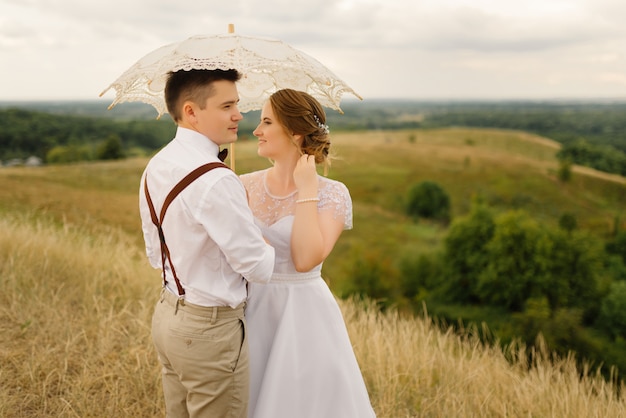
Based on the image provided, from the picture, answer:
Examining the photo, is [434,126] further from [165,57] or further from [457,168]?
[165,57]

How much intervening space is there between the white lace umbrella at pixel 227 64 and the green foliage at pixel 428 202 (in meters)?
81.3

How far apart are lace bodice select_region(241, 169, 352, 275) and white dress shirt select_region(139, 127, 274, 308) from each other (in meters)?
0.51

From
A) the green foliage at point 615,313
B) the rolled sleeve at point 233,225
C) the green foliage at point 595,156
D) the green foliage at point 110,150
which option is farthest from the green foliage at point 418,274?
the green foliage at point 595,156

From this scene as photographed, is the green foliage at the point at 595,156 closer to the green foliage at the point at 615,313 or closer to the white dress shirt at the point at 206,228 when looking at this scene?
the green foliage at the point at 615,313

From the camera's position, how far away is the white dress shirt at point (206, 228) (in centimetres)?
209

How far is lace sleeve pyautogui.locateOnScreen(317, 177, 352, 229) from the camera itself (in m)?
2.82

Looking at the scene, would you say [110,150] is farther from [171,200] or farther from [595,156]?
[595,156]

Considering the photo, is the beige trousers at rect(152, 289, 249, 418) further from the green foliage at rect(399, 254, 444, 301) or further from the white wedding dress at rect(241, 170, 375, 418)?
the green foliage at rect(399, 254, 444, 301)

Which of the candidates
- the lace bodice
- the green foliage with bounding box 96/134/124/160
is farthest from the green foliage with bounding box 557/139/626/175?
the lace bodice

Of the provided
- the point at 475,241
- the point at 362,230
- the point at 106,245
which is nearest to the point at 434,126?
the point at 362,230

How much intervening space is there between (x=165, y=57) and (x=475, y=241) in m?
50.3

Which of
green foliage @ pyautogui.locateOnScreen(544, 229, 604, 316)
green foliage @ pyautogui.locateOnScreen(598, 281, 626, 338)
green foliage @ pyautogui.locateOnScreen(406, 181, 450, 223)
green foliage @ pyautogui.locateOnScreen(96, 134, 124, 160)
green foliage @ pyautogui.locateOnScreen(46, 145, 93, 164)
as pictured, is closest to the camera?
green foliage @ pyautogui.locateOnScreen(598, 281, 626, 338)

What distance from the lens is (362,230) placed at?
75.4m

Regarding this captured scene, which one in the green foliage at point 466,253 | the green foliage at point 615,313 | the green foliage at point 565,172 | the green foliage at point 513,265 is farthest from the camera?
the green foliage at point 565,172
